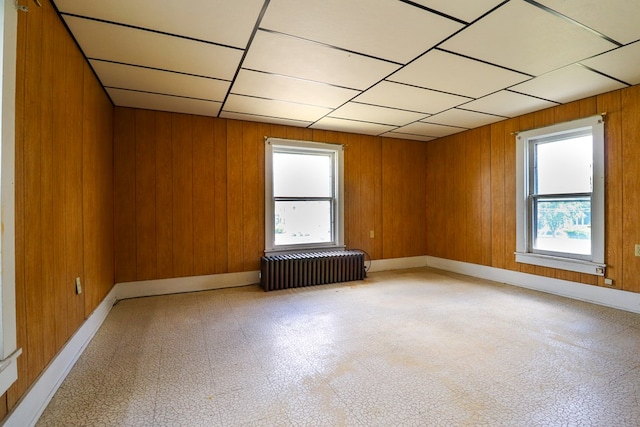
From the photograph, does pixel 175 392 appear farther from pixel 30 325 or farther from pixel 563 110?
pixel 563 110

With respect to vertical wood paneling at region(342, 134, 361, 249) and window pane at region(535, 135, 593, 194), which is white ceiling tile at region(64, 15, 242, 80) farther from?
window pane at region(535, 135, 593, 194)

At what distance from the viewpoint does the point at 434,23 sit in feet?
6.86

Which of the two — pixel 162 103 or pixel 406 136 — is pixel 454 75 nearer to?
pixel 406 136

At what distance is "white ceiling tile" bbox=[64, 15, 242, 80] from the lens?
85.6 inches

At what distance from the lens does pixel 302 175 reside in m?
4.92

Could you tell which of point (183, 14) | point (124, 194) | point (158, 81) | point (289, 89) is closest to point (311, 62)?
point (289, 89)

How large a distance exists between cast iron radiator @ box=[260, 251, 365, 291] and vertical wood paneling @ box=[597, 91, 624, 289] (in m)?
3.02

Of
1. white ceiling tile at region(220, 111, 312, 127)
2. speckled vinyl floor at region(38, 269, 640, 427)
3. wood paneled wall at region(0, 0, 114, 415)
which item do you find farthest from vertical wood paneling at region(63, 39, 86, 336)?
white ceiling tile at region(220, 111, 312, 127)

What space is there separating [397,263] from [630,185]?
331 cm

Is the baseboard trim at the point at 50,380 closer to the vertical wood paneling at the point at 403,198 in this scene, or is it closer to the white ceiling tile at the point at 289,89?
the white ceiling tile at the point at 289,89

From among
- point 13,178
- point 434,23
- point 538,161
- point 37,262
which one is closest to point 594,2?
point 434,23

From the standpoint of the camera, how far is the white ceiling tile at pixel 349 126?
Result: 4520mm

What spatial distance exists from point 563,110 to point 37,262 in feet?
17.6

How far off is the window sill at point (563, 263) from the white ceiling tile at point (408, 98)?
2332mm
